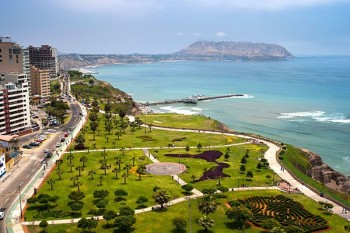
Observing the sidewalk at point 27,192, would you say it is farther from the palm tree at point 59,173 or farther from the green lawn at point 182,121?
the green lawn at point 182,121

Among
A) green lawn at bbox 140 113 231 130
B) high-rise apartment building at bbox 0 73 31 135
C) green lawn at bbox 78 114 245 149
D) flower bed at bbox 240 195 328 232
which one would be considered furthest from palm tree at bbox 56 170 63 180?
green lawn at bbox 140 113 231 130

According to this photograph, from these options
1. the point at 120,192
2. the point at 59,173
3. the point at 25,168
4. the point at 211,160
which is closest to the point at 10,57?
the point at 25,168

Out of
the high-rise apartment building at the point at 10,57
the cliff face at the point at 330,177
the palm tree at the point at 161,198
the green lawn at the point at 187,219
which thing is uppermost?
the high-rise apartment building at the point at 10,57

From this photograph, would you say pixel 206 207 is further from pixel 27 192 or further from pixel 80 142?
pixel 80 142

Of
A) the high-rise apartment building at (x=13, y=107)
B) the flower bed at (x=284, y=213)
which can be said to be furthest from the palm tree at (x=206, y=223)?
the high-rise apartment building at (x=13, y=107)

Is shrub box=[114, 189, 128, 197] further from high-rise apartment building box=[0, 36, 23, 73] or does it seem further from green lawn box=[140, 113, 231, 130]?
high-rise apartment building box=[0, 36, 23, 73]

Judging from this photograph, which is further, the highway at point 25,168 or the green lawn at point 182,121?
the green lawn at point 182,121

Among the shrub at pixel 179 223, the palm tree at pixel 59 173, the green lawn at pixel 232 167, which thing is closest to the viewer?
the shrub at pixel 179 223

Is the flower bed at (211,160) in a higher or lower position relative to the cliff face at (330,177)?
higher
